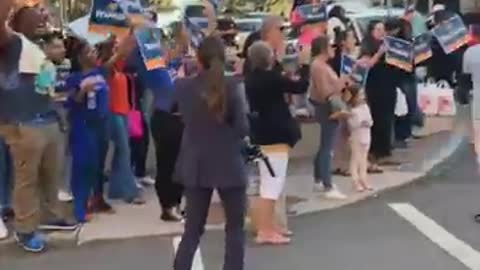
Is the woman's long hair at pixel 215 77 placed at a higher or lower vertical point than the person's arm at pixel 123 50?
higher

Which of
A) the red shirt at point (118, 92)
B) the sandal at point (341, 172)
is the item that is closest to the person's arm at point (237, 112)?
the red shirt at point (118, 92)

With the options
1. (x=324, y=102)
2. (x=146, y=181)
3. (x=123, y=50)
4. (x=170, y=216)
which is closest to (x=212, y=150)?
(x=170, y=216)

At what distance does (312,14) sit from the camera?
14.2 m

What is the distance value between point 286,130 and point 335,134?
2.84 m

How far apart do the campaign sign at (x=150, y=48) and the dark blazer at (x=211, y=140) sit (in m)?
3.06

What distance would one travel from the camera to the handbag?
12023 millimetres

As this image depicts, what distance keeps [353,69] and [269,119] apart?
141 inches

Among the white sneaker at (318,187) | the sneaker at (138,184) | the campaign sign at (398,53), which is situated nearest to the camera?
the sneaker at (138,184)

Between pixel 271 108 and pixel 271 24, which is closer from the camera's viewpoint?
pixel 271 108

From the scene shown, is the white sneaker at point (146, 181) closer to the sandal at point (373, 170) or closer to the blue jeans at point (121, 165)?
the blue jeans at point (121, 165)

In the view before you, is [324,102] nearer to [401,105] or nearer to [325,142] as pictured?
[325,142]

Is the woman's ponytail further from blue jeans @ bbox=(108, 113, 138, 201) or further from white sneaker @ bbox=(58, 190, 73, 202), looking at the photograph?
white sneaker @ bbox=(58, 190, 73, 202)

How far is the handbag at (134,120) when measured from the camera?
39.4ft

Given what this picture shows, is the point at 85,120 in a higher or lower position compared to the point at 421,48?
higher
